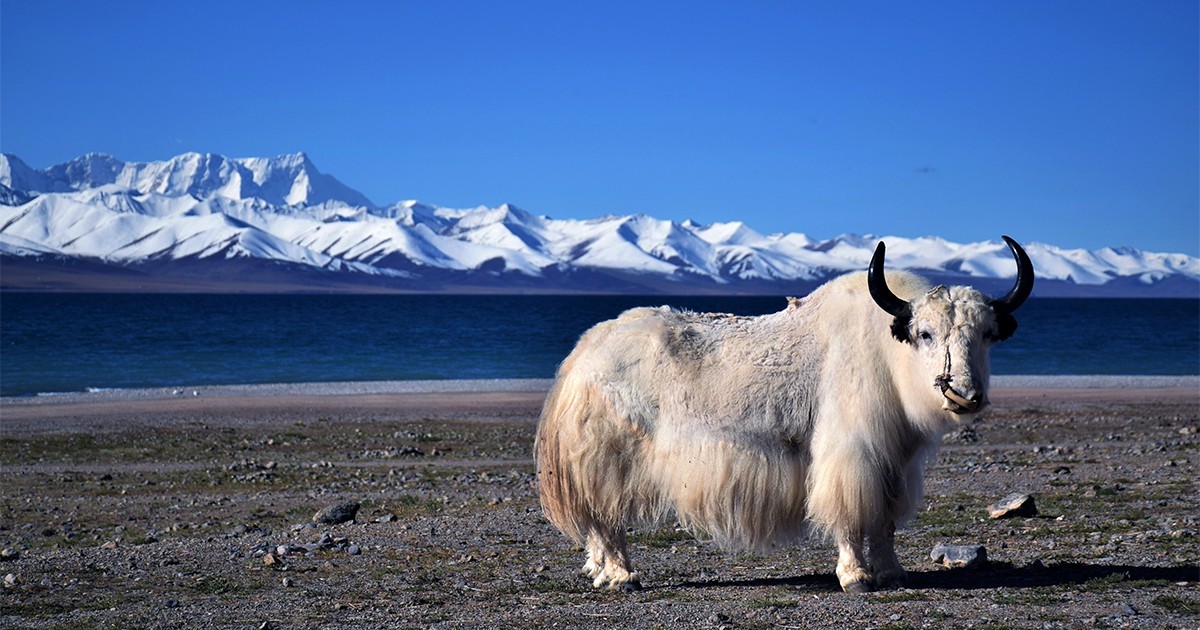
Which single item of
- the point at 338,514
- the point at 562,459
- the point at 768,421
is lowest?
the point at 338,514

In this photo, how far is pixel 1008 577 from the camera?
7848 millimetres

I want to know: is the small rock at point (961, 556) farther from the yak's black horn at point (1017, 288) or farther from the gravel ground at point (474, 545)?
the yak's black horn at point (1017, 288)

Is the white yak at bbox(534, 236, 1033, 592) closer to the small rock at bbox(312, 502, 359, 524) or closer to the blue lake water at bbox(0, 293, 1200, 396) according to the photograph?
the small rock at bbox(312, 502, 359, 524)

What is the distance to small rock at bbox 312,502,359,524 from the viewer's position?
439 inches

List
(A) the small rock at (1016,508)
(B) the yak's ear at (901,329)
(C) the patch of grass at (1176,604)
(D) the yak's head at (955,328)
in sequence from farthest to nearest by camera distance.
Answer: (A) the small rock at (1016,508) → (B) the yak's ear at (901,329) → (D) the yak's head at (955,328) → (C) the patch of grass at (1176,604)

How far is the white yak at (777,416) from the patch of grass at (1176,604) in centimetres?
137

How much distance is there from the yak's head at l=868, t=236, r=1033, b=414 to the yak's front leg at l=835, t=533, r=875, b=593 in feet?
3.27

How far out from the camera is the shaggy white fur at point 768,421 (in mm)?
7375

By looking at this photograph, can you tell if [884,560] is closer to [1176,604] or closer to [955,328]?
[955,328]

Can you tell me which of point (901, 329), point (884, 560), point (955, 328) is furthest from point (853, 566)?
point (955, 328)

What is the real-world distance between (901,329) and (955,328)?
1.03ft

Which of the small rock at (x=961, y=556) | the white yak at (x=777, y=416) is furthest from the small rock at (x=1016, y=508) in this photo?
the white yak at (x=777, y=416)

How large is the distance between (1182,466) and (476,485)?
7427mm

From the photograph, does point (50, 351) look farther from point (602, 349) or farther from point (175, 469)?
point (602, 349)
